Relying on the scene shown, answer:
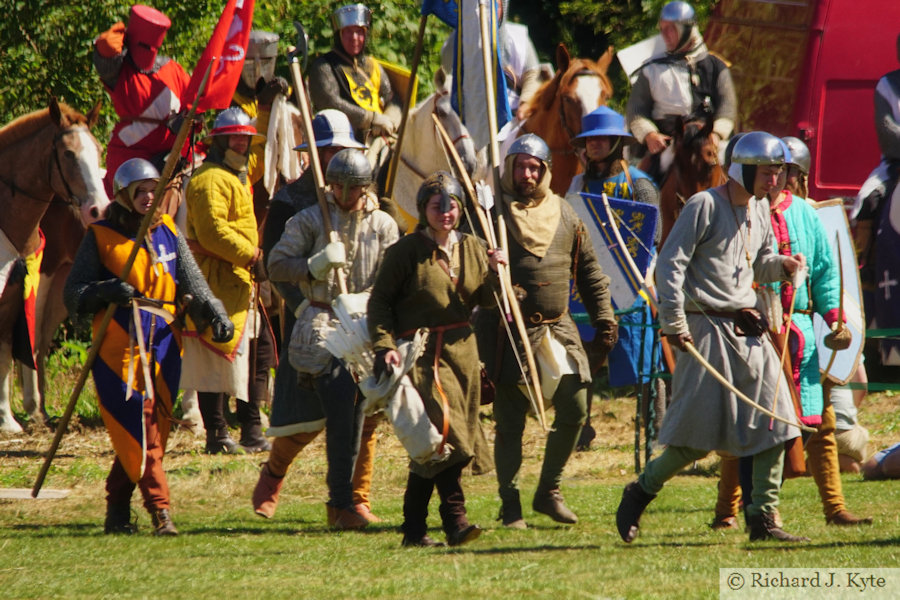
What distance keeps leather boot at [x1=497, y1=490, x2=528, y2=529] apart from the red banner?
2.58 metres

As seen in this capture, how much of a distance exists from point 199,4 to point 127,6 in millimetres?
575

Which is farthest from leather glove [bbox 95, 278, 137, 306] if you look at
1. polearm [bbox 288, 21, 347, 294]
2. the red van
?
the red van

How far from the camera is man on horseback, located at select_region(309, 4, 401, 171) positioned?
1156cm

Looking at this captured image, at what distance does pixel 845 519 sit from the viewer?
799cm

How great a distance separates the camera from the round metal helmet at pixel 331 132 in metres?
8.80

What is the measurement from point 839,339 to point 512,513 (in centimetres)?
185

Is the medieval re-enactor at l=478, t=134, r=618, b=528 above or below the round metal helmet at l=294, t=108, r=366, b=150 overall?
below

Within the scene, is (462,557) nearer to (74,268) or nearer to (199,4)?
→ (74,268)

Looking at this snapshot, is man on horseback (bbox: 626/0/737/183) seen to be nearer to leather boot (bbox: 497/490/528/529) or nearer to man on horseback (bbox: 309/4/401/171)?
man on horseback (bbox: 309/4/401/171)

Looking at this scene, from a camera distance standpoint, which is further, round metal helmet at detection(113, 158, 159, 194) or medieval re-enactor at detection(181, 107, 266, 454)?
medieval re-enactor at detection(181, 107, 266, 454)

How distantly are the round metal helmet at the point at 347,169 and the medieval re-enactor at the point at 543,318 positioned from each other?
2.42ft

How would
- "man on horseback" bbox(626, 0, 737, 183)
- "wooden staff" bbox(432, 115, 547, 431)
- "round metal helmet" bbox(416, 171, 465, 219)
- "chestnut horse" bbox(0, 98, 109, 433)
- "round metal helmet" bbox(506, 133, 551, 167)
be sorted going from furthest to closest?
1. "man on horseback" bbox(626, 0, 737, 183)
2. "chestnut horse" bbox(0, 98, 109, 433)
3. "round metal helmet" bbox(506, 133, 551, 167)
4. "wooden staff" bbox(432, 115, 547, 431)
5. "round metal helmet" bbox(416, 171, 465, 219)

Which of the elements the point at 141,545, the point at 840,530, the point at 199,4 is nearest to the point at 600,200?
the point at 840,530

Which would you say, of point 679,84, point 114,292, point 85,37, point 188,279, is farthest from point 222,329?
point 85,37
